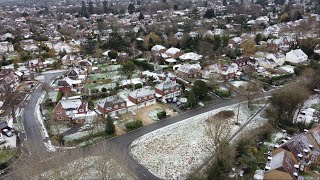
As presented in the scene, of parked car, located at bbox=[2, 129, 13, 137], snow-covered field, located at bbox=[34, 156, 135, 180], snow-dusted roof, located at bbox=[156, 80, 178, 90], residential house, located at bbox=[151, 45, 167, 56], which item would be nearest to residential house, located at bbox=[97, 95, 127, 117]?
snow-dusted roof, located at bbox=[156, 80, 178, 90]

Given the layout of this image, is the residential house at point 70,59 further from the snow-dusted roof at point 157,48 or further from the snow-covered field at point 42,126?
the snow-covered field at point 42,126

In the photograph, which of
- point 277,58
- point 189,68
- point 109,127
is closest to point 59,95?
point 109,127

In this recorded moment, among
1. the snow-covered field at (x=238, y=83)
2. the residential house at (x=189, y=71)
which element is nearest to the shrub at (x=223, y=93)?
the snow-covered field at (x=238, y=83)

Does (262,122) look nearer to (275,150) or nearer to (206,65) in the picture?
(275,150)

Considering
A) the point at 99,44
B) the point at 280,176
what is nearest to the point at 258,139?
the point at 280,176

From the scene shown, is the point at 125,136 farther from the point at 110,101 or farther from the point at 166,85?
the point at 166,85
